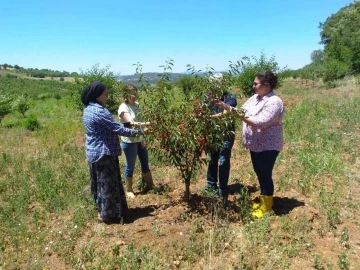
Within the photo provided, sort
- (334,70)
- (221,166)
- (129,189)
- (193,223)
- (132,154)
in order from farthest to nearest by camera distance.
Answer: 1. (334,70)
2. (129,189)
3. (132,154)
4. (221,166)
5. (193,223)

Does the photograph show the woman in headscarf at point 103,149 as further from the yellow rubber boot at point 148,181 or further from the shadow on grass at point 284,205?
the shadow on grass at point 284,205

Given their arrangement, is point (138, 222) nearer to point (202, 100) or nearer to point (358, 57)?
point (202, 100)

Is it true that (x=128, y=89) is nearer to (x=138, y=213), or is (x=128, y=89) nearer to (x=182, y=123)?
(x=182, y=123)

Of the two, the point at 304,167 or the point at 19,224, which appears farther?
the point at 304,167

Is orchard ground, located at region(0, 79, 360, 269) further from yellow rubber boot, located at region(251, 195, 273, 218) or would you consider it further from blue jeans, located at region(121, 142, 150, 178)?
blue jeans, located at region(121, 142, 150, 178)

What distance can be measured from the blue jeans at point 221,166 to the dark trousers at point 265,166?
0.42 metres

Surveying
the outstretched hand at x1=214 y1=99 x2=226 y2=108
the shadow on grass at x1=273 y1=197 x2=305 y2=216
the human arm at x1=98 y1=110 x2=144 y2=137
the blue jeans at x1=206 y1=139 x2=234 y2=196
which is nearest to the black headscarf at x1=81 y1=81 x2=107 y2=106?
the human arm at x1=98 y1=110 x2=144 y2=137

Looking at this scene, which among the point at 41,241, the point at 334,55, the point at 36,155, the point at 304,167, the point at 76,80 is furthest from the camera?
the point at 334,55

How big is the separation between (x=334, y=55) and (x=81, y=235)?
31803 mm

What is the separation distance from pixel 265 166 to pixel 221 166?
68 centimetres

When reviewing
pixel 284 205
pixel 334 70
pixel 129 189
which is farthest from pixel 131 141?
pixel 334 70

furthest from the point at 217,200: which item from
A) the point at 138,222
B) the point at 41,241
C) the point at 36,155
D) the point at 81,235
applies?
the point at 36,155

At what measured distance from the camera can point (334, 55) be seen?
30344 millimetres

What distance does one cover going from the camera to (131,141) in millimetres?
4977
